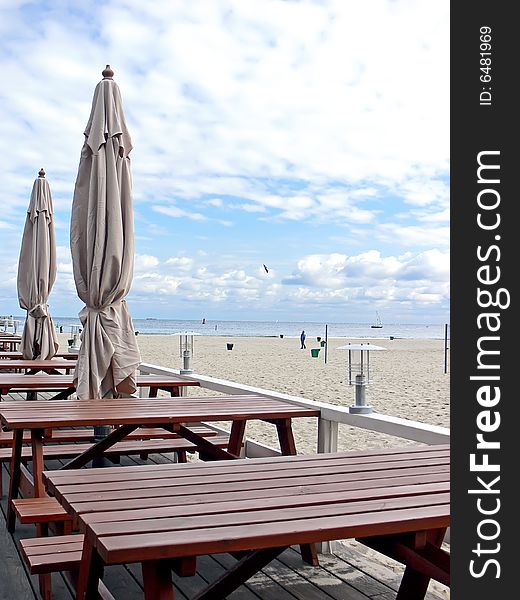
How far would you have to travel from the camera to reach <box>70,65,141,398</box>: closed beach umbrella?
14.2ft

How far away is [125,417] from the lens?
3.44 m

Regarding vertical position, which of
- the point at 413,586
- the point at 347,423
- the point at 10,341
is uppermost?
the point at 10,341

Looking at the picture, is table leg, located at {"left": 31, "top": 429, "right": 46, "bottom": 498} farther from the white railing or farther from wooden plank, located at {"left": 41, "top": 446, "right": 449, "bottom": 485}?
the white railing

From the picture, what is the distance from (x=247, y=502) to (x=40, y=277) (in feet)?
19.5

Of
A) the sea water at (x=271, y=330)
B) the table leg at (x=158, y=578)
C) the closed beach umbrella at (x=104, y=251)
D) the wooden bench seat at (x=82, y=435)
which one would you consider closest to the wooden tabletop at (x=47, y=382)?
the wooden bench seat at (x=82, y=435)

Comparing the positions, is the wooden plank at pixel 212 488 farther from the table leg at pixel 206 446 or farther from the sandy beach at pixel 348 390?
the sandy beach at pixel 348 390

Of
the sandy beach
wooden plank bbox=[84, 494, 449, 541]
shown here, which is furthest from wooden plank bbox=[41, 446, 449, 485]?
the sandy beach

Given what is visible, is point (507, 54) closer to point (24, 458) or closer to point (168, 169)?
point (24, 458)

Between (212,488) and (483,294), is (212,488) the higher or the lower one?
the lower one

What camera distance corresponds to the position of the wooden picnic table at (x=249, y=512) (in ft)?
5.31

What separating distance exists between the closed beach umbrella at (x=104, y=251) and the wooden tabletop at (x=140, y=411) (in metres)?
0.23

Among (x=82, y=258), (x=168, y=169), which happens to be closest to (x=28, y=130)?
(x=168, y=169)

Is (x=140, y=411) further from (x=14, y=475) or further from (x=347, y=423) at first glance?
(x=347, y=423)

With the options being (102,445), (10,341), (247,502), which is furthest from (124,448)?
(10,341)
